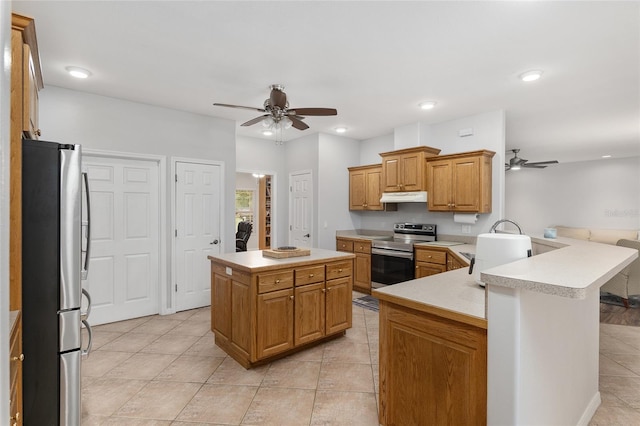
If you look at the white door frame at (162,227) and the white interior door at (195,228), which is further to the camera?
the white interior door at (195,228)

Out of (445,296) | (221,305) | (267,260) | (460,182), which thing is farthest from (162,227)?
(460,182)

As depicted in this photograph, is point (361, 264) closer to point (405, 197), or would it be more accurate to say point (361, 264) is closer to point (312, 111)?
point (405, 197)

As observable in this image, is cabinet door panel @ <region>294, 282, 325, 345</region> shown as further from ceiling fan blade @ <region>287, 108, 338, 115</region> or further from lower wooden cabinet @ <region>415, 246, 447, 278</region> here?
lower wooden cabinet @ <region>415, 246, 447, 278</region>

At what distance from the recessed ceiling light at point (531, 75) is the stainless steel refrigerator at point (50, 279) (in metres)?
3.60

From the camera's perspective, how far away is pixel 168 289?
4152 mm

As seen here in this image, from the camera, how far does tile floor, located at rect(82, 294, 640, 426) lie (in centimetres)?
212

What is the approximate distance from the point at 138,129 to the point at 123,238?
133 centimetres

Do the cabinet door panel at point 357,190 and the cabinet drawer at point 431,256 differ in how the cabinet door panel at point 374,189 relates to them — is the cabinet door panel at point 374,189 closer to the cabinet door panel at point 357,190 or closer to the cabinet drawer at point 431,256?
the cabinet door panel at point 357,190

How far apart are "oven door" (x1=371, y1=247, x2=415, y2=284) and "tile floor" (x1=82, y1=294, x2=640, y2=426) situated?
128 cm

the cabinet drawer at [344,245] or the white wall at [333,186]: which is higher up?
the white wall at [333,186]

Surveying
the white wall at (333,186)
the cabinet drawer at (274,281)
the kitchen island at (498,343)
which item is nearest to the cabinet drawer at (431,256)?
the white wall at (333,186)

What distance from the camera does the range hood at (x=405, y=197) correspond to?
15.1ft

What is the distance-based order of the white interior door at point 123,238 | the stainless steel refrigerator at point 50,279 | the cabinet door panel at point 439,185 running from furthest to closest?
the cabinet door panel at point 439,185
the white interior door at point 123,238
the stainless steel refrigerator at point 50,279

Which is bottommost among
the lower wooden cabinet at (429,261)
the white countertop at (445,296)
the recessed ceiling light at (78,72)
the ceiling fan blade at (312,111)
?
the lower wooden cabinet at (429,261)
